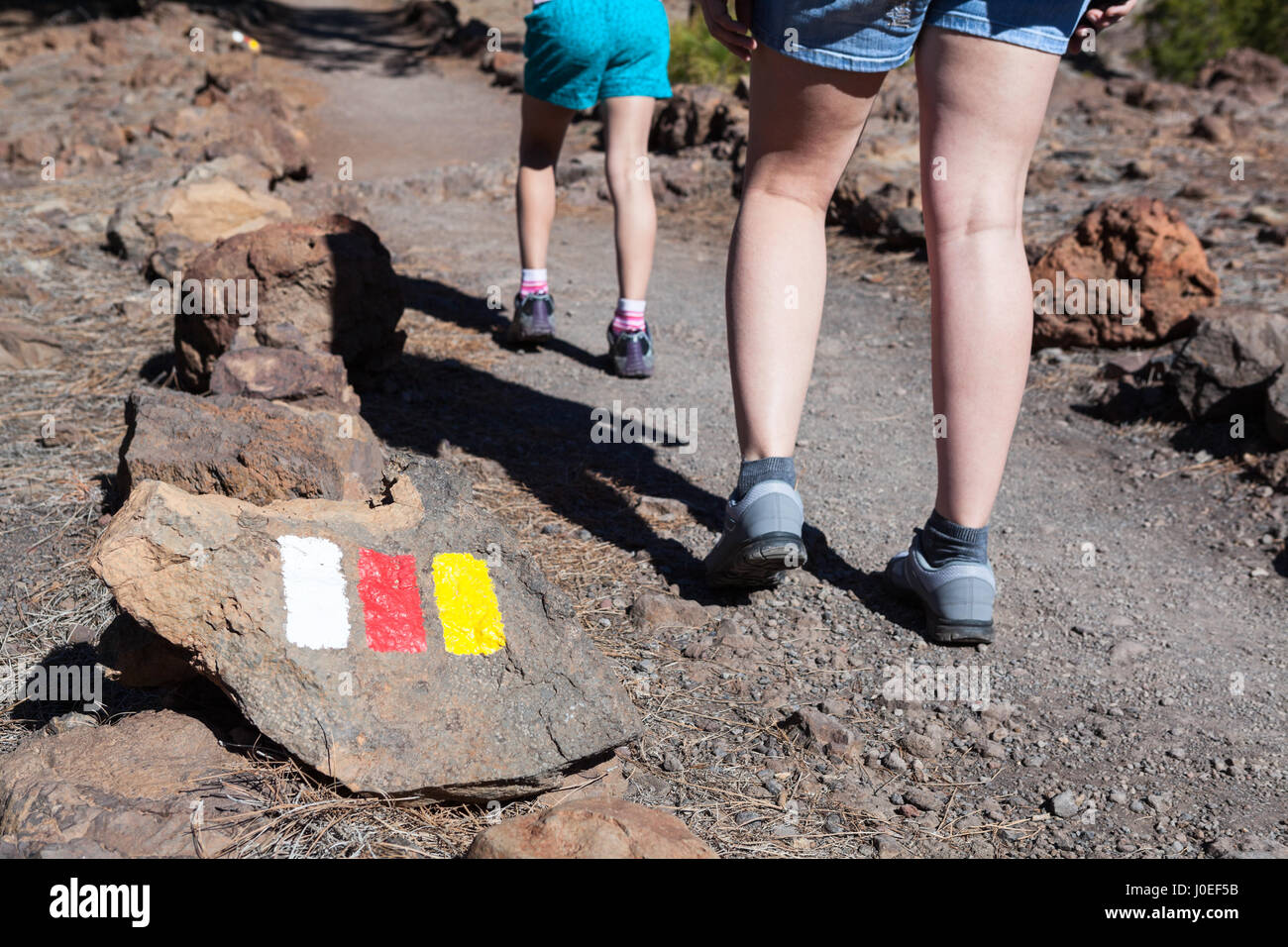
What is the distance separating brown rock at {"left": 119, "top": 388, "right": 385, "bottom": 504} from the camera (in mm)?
2256

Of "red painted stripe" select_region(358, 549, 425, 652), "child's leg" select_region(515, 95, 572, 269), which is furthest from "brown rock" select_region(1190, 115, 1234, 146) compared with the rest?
"red painted stripe" select_region(358, 549, 425, 652)

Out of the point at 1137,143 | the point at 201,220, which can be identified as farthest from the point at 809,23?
the point at 1137,143

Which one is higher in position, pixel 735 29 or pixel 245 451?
pixel 735 29

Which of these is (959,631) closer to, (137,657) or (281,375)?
(137,657)

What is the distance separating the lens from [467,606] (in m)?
1.79

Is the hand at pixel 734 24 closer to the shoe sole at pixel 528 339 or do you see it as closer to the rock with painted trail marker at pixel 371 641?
the rock with painted trail marker at pixel 371 641

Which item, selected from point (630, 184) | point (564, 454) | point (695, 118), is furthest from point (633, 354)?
point (695, 118)

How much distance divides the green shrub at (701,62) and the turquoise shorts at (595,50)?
533 centimetres

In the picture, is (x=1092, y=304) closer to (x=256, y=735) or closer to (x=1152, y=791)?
(x=1152, y=791)

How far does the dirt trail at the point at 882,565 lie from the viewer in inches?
71.3

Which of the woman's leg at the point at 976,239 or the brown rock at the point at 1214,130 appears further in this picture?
the brown rock at the point at 1214,130

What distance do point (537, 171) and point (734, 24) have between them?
1807 mm

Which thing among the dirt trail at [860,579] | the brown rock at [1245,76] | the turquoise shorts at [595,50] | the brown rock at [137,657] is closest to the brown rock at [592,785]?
the dirt trail at [860,579]

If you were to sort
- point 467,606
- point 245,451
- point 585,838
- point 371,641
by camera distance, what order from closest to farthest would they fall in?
point 585,838 < point 371,641 < point 467,606 < point 245,451
